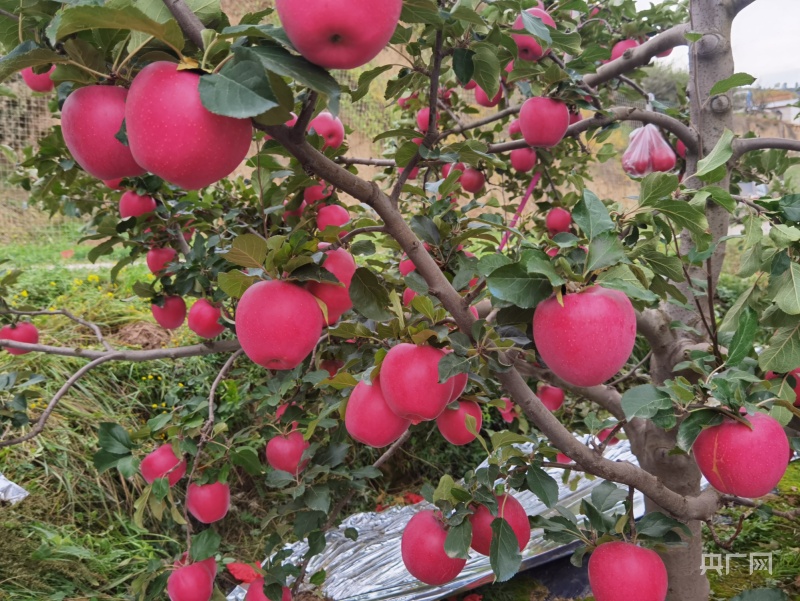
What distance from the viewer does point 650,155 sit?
1.64 meters

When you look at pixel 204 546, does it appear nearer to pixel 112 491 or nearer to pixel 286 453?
pixel 286 453

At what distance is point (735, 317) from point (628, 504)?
291mm

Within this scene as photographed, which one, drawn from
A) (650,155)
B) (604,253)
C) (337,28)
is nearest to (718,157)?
(604,253)

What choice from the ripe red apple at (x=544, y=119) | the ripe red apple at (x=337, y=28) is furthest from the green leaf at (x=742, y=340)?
the ripe red apple at (x=544, y=119)

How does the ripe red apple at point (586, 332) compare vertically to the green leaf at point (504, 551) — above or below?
above

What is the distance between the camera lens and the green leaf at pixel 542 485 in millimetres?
690

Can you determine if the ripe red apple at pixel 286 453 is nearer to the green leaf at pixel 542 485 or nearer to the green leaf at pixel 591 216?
the green leaf at pixel 542 485

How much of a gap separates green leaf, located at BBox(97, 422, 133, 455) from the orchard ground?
266mm

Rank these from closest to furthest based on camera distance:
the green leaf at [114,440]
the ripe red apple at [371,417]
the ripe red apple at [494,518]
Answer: the ripe red apple at [371,417] → the ripe red apple at [494,518] → the green leaf at [114,440]

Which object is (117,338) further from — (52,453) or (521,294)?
(521,294)

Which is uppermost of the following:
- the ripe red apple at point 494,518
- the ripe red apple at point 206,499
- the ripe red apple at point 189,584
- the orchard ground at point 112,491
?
the ripe red apple at point 494,518

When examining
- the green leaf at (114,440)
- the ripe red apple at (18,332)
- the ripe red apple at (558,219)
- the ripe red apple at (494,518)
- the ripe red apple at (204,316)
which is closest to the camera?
the ripe red apple at (494,518)

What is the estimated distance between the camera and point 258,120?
0.38m

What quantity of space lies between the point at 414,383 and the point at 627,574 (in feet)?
1.28
